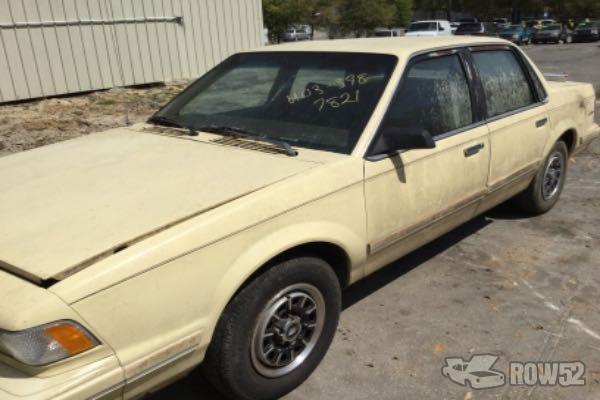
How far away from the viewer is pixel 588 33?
115 ft

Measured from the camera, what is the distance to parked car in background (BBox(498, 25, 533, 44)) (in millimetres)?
35812

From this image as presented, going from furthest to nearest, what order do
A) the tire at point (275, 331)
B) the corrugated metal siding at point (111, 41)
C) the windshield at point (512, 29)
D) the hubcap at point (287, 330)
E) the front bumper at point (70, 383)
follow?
the windshield at point (512, 29), the corrugated metal siding at point (111, 41), the hubcap at point (287, 330), the tire at point (275, 331), the front bumper at point (70, 383)

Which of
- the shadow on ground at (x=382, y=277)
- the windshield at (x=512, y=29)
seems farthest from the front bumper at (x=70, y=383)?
the windshield at (x=512, y=29)

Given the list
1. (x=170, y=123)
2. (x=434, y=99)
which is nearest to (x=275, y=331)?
(x=170, y=123)

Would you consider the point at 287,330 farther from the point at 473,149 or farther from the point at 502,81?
the point at 502,81

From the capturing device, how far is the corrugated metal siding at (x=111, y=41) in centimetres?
956

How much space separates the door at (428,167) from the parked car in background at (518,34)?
35317 millimetres

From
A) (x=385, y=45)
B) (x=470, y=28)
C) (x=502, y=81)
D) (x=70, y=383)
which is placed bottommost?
(x=470, y=28)

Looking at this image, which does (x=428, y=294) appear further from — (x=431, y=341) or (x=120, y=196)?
(x=120, y=196)

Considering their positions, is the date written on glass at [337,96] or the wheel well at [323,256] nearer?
the wheel well at [323,256]

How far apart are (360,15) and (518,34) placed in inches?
484

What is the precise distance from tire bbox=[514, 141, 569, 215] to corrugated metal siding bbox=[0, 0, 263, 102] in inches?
339

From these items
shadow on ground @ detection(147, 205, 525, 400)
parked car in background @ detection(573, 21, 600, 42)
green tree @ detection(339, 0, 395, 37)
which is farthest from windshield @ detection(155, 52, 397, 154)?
green tree @ detection(339, 0, 395, 37)

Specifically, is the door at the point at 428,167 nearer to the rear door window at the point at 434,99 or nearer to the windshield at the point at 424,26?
the rear door window at the point at 434,99
